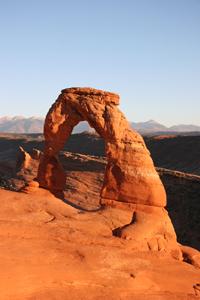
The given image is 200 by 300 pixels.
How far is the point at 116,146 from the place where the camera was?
49.7 feet

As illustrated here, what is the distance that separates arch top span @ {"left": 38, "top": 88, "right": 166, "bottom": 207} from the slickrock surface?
1.19 m

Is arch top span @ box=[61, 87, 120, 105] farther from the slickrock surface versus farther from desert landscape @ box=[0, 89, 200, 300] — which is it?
the slickrock surface

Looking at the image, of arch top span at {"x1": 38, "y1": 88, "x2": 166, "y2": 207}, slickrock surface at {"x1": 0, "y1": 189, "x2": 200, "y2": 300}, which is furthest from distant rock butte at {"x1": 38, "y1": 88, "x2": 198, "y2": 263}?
slickrock surface at {"x1": 0, "y1": 189, "x2": 200, "y2": 300}

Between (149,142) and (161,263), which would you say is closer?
(161,263)

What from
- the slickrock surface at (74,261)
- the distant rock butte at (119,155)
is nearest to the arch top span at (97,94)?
the distant rock butte at (119,155)

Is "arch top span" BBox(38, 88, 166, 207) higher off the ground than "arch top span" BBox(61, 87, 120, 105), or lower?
lower

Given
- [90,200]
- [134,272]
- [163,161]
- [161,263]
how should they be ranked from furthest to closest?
[163,161] → [90,200] → [161,263] → [134,272]

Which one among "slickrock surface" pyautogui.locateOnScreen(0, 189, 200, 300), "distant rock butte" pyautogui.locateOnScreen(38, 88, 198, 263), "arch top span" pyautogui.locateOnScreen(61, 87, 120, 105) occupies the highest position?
"arch top span" pyautogui.locateOnScreen(61, 87, 120, 105)

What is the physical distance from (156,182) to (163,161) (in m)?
48.0

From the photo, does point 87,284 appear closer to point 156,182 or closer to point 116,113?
point 156,182

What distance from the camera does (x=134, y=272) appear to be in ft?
35.3

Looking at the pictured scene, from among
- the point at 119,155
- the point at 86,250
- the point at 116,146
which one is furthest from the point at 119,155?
the point at 86,250

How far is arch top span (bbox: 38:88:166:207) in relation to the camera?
14.9 meters

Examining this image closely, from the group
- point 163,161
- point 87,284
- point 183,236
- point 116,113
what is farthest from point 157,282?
point 163,161
